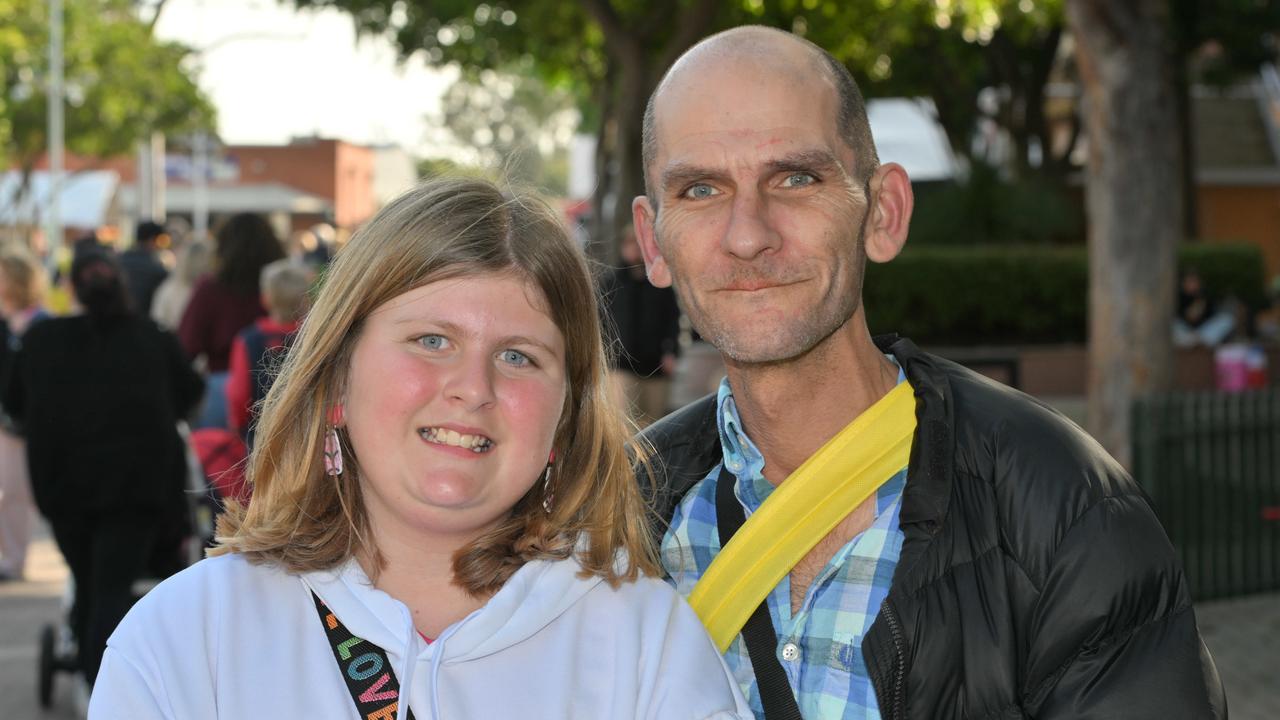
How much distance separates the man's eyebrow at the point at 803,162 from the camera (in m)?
→ 2.79

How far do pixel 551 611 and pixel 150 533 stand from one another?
15.1 ft

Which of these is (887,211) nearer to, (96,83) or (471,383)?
(471,383)

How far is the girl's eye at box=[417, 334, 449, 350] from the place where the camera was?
2.55 m

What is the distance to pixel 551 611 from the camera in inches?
97.7

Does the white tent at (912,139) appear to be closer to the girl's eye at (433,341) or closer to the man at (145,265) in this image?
the man at (145,265)

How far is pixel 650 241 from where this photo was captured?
3070mm

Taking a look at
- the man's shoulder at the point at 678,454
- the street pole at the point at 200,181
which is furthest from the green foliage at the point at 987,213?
the street pole at the point at 200,181

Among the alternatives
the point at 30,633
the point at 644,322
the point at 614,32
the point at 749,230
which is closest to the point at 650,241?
the point at 749,230

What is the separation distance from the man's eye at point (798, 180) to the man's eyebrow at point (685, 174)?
0.12m

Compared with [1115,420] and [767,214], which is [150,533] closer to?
[767,214]

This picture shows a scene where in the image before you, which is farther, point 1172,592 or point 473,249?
point 473,249

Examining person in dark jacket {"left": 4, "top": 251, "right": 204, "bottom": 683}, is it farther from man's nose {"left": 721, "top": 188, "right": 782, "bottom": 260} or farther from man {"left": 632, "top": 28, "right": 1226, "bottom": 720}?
man's nose {"left": 721, "top": 188, "right": 782, "bottom": 260}

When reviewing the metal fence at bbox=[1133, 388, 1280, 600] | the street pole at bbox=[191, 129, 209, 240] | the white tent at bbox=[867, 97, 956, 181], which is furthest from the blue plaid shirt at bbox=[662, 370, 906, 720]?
the street pole at bbox=[191, 129, 209, 240]

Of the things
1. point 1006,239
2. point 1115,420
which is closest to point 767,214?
point 1115,420
